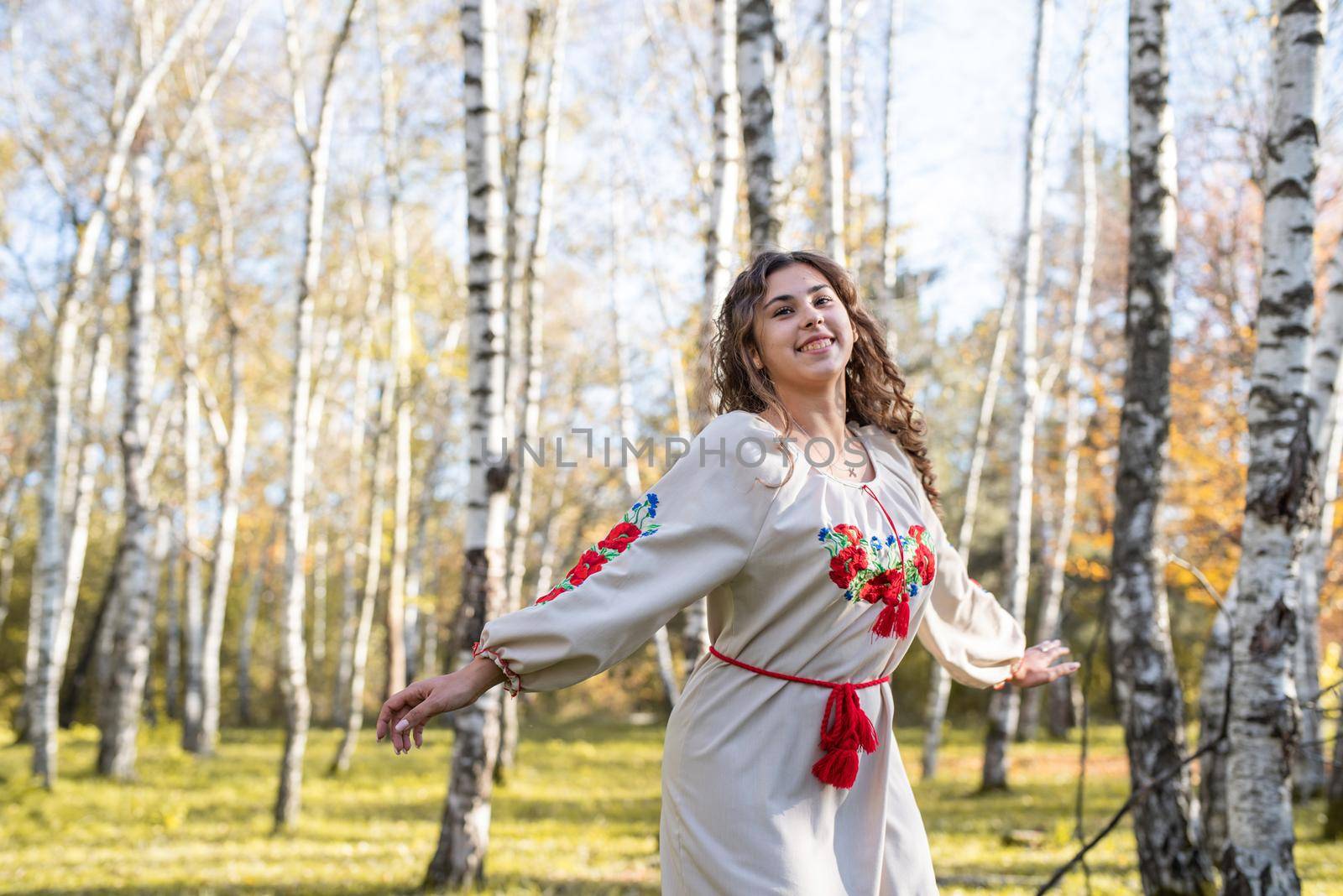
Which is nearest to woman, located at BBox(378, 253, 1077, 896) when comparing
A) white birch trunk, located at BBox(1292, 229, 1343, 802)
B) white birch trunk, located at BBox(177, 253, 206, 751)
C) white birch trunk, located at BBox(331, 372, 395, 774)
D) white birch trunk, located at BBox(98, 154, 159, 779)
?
white birch trunk, located at BBox(1292, 229, 1343, 802)

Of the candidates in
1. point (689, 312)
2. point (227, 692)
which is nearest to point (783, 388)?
point (689, 312)

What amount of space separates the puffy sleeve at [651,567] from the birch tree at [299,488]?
21.9 feet

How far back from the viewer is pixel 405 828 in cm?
793

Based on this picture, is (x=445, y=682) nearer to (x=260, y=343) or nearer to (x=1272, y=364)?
(x=1272, y=364)

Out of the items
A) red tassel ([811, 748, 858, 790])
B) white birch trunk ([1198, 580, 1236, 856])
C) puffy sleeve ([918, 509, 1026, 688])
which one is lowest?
white birch trunk ([1198, 580, 1236, 856])

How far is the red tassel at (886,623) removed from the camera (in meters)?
2.19

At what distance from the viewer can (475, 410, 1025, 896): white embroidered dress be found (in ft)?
6.49

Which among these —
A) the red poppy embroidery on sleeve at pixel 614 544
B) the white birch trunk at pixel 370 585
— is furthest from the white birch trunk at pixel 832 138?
the red poppy embroidery on sleeve at pixel 614 544

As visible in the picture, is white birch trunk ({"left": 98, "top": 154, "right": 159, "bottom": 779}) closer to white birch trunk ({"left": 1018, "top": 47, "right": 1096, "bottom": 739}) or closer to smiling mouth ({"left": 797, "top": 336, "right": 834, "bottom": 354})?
smiling mouth ({"left": 797, "top": 336, "right": 834, "bottom": 354})

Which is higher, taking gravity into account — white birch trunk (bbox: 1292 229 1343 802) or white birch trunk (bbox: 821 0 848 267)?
white birch trunk (bbox: 821 0 848 267)

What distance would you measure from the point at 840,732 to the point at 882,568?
1.12 feet

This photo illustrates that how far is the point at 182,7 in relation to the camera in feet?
38.4

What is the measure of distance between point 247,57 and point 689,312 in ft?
22.5

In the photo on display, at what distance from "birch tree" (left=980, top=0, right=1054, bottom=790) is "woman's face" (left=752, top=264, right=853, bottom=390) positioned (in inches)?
330
